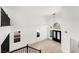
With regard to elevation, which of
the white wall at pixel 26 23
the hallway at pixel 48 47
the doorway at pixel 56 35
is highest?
the white wall at pixel 26 23

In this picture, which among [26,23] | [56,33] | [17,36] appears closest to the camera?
[17,36]

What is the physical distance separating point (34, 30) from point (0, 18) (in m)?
4.29

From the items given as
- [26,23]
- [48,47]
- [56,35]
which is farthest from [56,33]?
[26,23]

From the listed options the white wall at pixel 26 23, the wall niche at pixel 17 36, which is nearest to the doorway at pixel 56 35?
the white wall at pixel 26 23

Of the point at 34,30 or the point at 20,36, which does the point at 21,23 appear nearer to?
the point at 20,36

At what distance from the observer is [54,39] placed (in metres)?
8.99

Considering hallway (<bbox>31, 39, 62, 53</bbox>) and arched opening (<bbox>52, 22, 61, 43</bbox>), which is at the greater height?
arched opening (<bbox>52, 22, 61, 43</bbox>)

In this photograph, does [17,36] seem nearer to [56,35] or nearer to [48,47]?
[48,47]

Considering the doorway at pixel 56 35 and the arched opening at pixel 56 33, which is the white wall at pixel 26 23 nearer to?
the arched opening at pixel 56 33

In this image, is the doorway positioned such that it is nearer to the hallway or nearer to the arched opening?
the arched opening

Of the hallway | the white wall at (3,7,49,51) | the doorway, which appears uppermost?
the white wall at (3,7,49,51)

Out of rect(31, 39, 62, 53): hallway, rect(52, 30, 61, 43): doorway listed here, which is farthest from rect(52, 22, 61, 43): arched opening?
rect(31, 39, 62, 53): hallway
